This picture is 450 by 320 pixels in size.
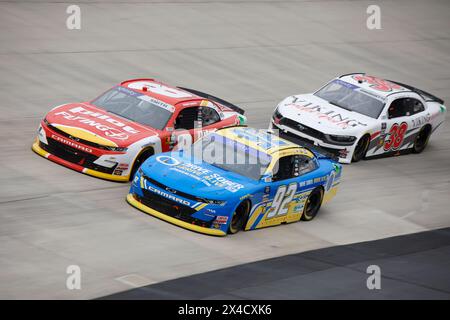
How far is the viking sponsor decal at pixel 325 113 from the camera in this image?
18453 mm

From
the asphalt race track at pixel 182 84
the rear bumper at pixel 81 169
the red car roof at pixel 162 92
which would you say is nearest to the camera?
the asphalt race track at pixel 182 84

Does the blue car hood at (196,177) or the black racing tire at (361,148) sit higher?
the blue car hood at (196,177)

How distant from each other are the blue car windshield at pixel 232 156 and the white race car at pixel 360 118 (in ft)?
12.9

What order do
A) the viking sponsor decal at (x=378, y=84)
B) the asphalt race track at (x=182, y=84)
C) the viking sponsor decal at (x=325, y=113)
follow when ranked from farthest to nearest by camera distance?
the viking sponsor decal at (x=378, y=84), the viking sponsor decal at (x=325, y=113), the asphalt race track at (x=182, y=84)

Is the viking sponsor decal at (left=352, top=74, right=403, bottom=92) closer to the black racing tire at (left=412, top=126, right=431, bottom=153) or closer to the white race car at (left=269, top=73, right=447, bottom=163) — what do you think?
the white race car at (left=269, top=73, right=447, bottom=163)

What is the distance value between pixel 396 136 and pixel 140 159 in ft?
21.1

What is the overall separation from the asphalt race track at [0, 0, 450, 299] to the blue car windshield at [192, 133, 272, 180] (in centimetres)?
101

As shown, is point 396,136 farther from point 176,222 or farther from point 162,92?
point 176,222

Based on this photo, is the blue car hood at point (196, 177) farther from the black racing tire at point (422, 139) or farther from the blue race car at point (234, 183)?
the black racing tire at point (422, 139)

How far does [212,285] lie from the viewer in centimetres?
1138

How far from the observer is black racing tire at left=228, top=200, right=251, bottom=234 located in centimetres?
1356

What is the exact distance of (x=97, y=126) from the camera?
15523 mm

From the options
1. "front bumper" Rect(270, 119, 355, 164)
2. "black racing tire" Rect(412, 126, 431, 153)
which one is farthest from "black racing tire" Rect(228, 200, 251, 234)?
"black racing tire" Rect(412, 126, 431, 153)

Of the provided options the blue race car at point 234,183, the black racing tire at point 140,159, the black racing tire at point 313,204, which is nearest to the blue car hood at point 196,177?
the blue race car at point 234,183
